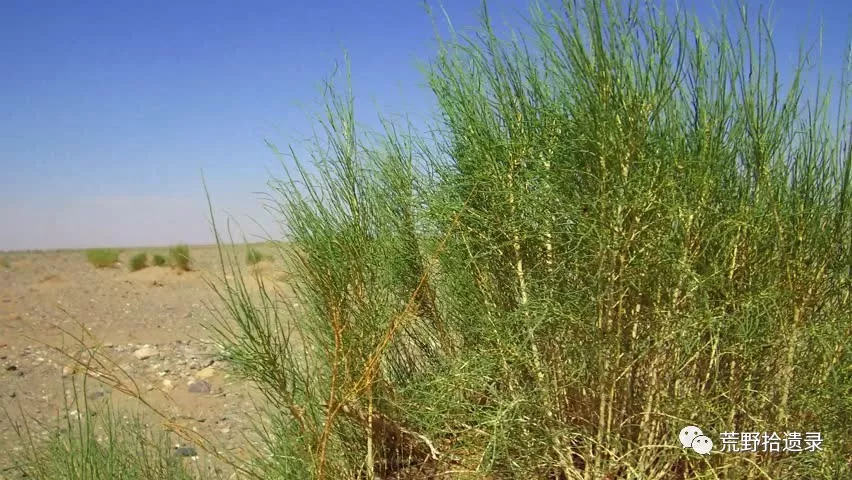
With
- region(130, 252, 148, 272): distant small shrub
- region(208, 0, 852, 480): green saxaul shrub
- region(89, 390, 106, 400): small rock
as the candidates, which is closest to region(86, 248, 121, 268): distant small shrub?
region(130, 252, 148, 272): distant small shrub

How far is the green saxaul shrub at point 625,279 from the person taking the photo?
10.6 feet

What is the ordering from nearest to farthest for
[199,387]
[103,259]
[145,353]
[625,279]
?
[625,279]
[199,387]
[145,353]
[103,259]

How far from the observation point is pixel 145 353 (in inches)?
452

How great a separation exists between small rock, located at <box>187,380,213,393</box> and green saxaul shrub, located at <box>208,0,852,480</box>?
6116 mm

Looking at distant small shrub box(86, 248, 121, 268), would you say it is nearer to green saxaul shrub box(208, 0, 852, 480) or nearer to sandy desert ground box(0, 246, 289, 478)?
sandy desert ground box(0, 246, 289, 478)

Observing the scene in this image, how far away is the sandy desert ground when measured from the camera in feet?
24.4

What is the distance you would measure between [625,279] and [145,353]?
996cm

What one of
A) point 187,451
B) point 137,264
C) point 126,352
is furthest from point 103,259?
point 187,451

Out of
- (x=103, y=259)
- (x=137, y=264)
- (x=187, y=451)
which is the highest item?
(x=103, y=259)

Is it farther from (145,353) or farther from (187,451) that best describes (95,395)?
(187,451)

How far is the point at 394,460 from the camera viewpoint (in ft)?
14.9

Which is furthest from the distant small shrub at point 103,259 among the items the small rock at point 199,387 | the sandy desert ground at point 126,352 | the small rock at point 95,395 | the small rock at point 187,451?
the small rock at point 187,451

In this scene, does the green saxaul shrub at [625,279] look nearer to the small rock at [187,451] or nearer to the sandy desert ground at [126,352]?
the sandy desert ground at [126,352]

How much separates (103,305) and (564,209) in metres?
16.4
